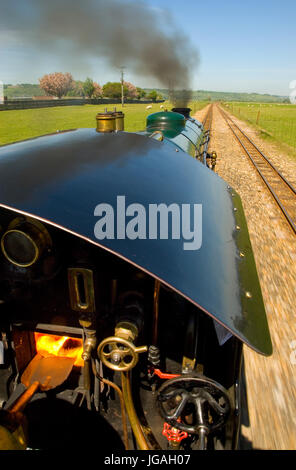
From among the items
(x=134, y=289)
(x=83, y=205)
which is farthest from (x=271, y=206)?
(x=83, y=205)

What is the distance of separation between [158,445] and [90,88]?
8219cm

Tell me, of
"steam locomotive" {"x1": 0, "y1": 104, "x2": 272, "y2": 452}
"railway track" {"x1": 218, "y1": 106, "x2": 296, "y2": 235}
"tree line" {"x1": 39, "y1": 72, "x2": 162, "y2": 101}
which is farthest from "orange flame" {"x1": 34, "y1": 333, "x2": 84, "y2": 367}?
"tree line" {"x1": 39, "y1": 72, "x2": 162, "y2": 101}

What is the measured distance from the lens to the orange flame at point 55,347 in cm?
269

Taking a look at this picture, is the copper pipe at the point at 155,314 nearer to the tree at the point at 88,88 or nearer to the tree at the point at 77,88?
the tree at the point at 77,88

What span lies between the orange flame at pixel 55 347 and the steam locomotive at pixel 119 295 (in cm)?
1

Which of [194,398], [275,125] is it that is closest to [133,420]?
[194,398]

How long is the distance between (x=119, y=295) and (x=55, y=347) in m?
1.12

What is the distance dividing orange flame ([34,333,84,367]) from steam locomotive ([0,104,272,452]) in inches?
0.5

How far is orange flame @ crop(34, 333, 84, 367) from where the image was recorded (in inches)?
106

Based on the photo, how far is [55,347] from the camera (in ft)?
8.85

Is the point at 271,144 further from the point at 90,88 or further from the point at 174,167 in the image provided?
the point at 90,88

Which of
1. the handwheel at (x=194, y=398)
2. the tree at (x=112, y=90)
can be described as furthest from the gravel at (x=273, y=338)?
the tree at (x=112, y=90)

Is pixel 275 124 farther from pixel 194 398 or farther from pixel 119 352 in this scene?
pixel 119 352

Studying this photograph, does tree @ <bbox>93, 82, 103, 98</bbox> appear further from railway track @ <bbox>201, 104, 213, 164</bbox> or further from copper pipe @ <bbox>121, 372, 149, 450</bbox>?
copper pipe @ <bbox>121, 372, 149, 450</bbox>
